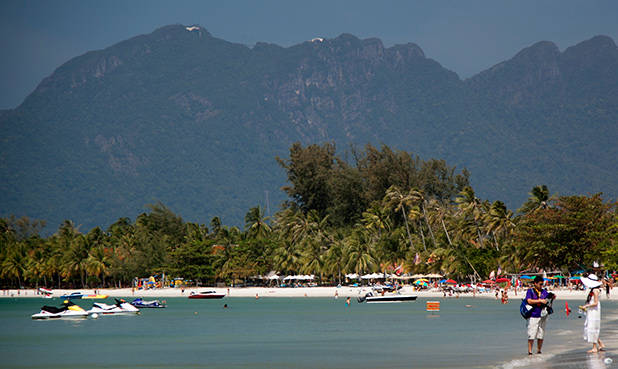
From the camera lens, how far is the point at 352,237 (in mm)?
103250

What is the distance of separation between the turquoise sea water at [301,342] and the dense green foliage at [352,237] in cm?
2498

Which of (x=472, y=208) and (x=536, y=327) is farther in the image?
(x=472, y=208)

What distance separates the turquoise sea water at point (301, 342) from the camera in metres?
25.9

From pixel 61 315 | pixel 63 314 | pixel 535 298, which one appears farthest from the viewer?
pixel 63 314

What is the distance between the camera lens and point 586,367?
18984 mm

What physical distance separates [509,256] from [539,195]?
8671 mm

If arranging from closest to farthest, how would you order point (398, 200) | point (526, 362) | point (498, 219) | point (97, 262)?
point (526, 362) → point (498, 219) → point (398, 200) → point (97, 262)

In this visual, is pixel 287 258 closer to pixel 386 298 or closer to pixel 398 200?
pixel 398 200

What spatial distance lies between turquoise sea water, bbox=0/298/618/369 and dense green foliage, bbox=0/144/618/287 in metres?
25.0

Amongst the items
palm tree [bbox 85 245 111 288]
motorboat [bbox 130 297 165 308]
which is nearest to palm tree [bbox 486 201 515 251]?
motorboat [bbox 130 297 165 308]

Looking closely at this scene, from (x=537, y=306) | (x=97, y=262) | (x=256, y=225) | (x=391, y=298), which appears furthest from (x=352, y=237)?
(x=537, y=306)

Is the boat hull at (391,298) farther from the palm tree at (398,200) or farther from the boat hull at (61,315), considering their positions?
the boat hull at (61,315)

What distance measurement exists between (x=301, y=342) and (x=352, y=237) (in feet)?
224

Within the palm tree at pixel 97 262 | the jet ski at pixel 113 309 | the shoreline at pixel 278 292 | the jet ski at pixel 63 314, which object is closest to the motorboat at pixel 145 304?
the jet ski at pixel 113 309
